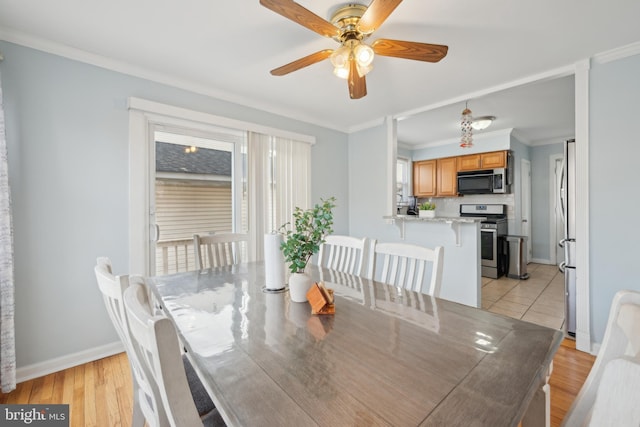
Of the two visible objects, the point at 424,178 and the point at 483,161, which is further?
the point at 424,178

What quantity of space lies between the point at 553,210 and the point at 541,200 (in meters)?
0.28

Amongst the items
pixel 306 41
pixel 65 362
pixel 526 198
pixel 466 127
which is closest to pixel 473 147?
pixel 526 198

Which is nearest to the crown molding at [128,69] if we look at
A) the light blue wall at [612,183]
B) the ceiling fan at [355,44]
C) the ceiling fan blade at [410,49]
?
the ceiling fan at [355,44]

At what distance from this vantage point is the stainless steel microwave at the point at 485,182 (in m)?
4.55

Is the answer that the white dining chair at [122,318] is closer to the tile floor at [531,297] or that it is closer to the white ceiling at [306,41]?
the white ceiling at [306,41]

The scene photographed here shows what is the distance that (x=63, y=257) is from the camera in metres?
2.04

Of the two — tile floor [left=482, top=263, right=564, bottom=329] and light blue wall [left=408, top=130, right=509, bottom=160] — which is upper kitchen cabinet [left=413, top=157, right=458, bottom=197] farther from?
tile floor [left=482, top=263, right=564, bottom=329]

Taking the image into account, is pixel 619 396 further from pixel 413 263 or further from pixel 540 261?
pixel 540 261

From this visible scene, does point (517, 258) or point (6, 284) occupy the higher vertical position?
point (6, 284)

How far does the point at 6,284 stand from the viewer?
5.68 feet

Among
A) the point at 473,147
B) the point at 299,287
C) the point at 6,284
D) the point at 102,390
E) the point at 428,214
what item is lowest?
the point at 102,390

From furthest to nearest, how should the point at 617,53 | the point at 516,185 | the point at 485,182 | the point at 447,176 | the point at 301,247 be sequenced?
1. the point at 447,176
2. the point at 516,185
3. the point at 485,182
4. the point at 617,53
5. the point at 301,247

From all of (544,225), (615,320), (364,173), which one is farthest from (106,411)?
(544,225)

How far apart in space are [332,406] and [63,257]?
2400 mm
